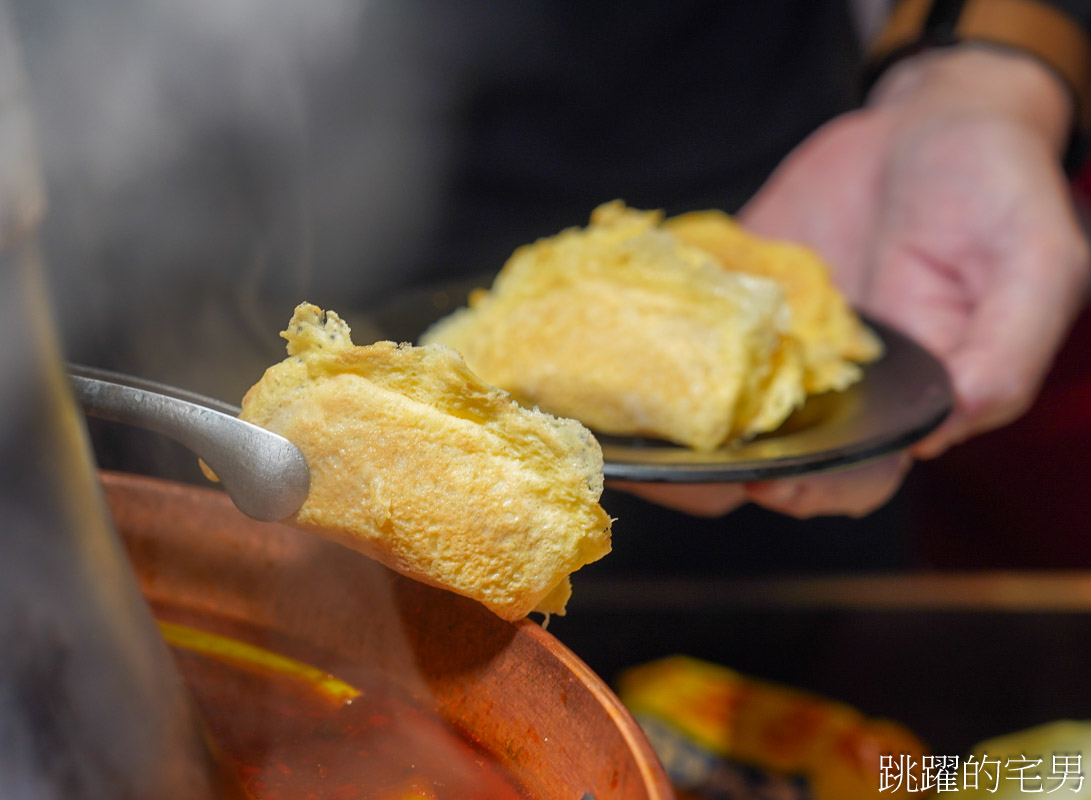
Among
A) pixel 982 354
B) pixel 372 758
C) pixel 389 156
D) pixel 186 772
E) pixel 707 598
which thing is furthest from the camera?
pixel 389 156

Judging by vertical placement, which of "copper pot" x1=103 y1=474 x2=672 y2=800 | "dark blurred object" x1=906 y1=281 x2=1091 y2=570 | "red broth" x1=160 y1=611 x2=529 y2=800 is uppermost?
"copper pot" x1=103 y1=474 x2=672 y2=800

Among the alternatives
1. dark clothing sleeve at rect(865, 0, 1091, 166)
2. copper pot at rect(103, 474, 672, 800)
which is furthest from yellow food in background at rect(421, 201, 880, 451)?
dark clothing sleeve at rect(865, 0, 1091, 166)

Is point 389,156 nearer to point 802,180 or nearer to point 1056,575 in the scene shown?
point 802,180

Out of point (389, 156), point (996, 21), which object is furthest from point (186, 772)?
point (996, 21)

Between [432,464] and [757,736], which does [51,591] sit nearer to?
[432,464]

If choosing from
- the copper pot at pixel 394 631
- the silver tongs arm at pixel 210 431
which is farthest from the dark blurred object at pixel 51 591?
the copper pot at pixel 394 631

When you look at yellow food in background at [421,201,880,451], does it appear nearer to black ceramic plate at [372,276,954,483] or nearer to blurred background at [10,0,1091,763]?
black ceramic plate at [372,276,954,483]

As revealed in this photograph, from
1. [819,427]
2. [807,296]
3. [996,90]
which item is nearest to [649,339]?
[819,427]
